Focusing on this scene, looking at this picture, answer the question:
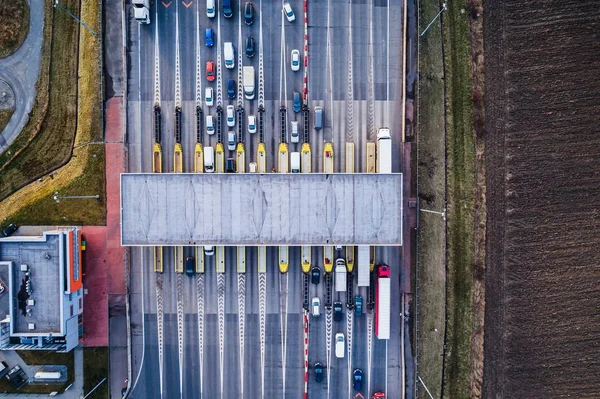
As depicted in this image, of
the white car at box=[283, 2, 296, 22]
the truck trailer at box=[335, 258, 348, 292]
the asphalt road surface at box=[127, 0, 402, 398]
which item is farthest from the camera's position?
the asphalt road surface at box=[127, 0, 402, 398]

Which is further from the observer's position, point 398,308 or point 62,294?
point 398,308

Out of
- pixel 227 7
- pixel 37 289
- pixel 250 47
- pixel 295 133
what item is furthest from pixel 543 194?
pixel 37 289

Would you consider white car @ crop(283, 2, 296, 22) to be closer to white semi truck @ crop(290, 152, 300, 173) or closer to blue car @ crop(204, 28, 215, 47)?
blue car @ crop(204, 28, 215, 47)

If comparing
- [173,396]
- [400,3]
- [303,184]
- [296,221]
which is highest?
[400,3]

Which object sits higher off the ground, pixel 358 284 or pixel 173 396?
pixel 358 284

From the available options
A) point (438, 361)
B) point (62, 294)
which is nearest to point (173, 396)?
point (62, 294)

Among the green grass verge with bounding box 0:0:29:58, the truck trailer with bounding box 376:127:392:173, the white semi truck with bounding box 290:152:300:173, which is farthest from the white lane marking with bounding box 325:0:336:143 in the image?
the green grass verge with bounding box 0:0:29:58

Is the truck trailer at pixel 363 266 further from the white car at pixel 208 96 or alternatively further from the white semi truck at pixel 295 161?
the white car at pixel 208 96

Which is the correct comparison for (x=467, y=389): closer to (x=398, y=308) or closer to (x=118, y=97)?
(x=398, y=308)
